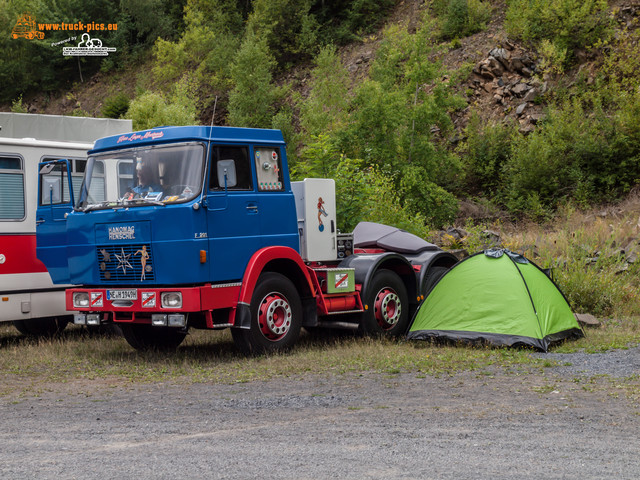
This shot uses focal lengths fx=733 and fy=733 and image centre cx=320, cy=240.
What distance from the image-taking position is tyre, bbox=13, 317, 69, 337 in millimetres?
12734

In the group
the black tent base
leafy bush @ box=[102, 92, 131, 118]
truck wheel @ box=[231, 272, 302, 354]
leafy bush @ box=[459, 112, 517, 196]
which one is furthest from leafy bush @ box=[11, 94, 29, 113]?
the black tent base

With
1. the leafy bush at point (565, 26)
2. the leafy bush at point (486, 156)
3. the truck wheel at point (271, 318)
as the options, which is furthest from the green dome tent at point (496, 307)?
the leafy bush at point (565, 26)

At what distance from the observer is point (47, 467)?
200 inches

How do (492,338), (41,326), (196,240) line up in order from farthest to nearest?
(41,326) < (492,338) < (196,240)

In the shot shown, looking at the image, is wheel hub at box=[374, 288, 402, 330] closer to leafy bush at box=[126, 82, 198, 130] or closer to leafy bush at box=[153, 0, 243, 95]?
leafy bush at box=[126, 82, 198, 130]

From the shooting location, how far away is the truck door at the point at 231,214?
9.38 m

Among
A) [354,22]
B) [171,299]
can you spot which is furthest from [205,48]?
[171,299]

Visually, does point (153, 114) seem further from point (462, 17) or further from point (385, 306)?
point (385, 306)

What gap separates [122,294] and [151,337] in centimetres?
194

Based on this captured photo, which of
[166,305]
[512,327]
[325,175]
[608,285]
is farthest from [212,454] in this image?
[325,175]

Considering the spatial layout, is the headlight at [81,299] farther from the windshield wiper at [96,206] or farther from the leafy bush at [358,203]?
the leafy bush at [358,203]

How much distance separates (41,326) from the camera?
1296 cm

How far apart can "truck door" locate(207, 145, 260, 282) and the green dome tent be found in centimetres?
309

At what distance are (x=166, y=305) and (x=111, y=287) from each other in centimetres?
107
